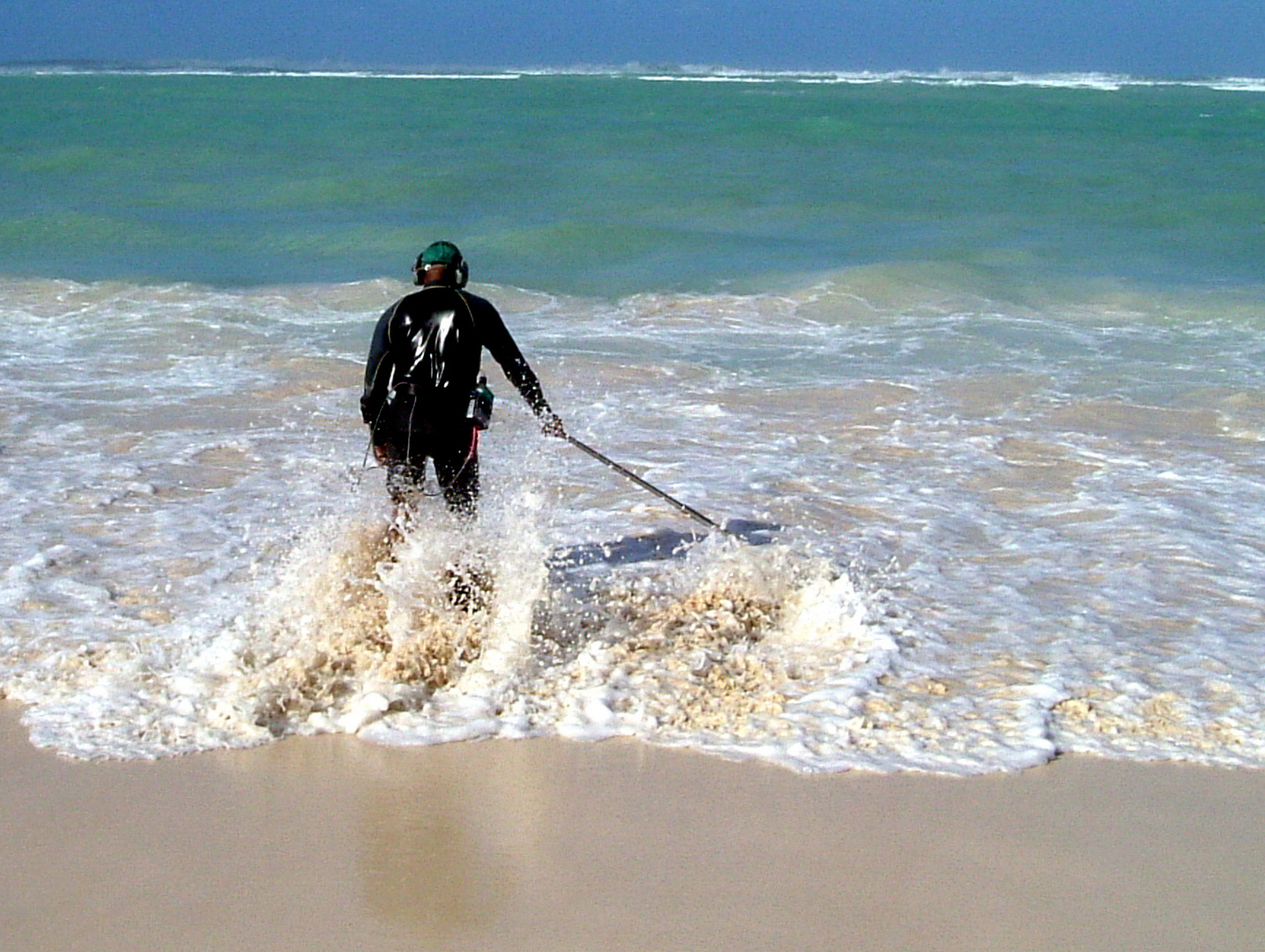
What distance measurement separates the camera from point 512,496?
607cm

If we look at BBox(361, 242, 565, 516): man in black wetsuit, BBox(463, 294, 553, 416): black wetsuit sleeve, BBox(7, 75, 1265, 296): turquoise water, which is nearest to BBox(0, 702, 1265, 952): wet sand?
BBox(361, 242, 565, 516): man in black wetsuit

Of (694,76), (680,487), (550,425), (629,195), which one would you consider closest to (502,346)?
(550,425)

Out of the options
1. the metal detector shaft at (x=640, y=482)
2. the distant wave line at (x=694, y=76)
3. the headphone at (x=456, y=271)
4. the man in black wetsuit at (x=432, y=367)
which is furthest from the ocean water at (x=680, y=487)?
the distant wave line at (x=694, y=76)

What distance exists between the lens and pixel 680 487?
25.6 feet

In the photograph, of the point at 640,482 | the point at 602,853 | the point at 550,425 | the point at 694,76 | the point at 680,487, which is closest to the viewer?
the point at 602,853

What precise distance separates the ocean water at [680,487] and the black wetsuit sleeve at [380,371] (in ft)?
1.56

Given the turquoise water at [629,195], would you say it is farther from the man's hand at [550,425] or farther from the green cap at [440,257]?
the green cap at [440,257]

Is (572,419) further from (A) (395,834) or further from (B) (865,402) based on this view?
(A) (395,834)

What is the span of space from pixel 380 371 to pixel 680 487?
2.80 meters

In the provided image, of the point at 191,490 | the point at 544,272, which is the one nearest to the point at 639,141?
the point at 544,272

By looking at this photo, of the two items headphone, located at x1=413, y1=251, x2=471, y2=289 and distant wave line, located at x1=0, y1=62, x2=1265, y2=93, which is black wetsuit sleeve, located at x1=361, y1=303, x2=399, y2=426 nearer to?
headphone, located at x1=413, y1=251, x2=471, y2=289

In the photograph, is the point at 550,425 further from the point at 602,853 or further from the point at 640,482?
the point at 602,853

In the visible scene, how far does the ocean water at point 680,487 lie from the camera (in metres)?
4.90

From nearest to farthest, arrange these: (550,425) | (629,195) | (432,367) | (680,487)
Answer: (432,367), (550,425), (680,487), (629,195)
